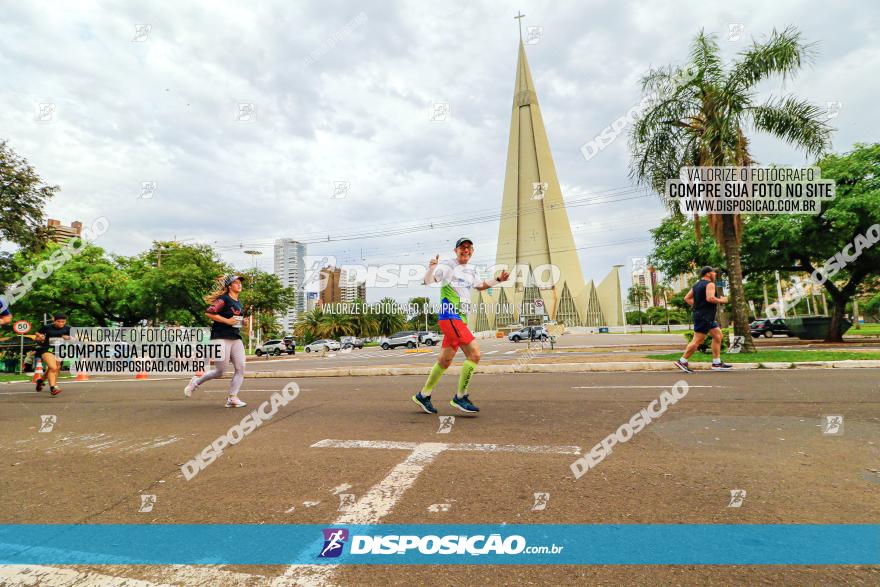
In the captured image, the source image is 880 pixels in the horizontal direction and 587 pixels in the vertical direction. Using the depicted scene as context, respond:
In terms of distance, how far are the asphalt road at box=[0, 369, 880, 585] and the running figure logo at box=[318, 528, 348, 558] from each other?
0.52ft

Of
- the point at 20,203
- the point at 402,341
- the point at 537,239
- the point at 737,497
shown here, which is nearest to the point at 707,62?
the point at 737,497

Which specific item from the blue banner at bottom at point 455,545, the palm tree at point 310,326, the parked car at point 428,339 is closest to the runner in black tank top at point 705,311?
the blue banner at bottom at point 455,545

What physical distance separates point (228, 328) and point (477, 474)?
15.9ft

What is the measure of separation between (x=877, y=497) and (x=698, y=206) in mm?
11765

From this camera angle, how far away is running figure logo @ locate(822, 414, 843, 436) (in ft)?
12.8

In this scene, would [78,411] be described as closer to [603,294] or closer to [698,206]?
[698,206]

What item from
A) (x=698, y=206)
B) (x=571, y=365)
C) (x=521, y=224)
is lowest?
(x=571, y=365)

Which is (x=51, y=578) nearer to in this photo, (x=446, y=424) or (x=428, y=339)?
(x=446, y=424)

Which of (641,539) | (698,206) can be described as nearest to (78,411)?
(641,539)

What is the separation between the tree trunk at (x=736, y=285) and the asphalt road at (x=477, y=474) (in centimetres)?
682

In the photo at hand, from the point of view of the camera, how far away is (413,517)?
236cm

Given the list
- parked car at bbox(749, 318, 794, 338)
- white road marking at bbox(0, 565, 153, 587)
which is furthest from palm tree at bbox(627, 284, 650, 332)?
white road marking at bbox(0, 565, 153, 587)

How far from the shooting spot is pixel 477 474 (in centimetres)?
301

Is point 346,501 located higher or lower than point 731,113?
lower
